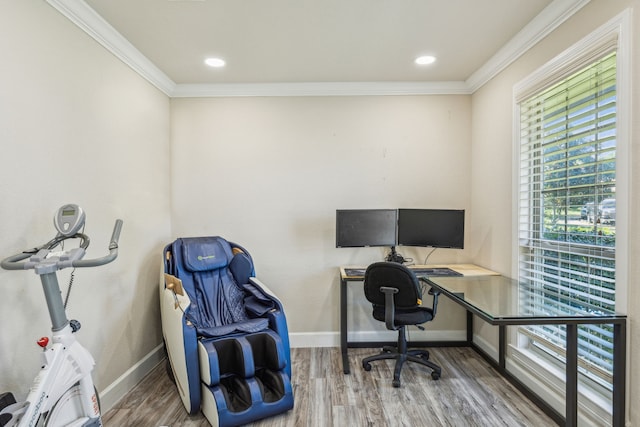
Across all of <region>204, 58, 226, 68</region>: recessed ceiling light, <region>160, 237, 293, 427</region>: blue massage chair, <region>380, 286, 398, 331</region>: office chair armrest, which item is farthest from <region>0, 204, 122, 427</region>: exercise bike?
<region>380, 286, 398, 331</region>: office chair armrest

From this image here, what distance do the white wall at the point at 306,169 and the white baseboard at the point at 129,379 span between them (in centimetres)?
113

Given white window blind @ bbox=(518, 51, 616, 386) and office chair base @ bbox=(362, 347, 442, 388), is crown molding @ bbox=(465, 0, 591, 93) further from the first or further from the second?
office chair base @ bbox=(362, 347, 442, 388)

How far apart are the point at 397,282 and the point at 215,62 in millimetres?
2318

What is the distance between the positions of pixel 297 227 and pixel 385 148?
1.19m

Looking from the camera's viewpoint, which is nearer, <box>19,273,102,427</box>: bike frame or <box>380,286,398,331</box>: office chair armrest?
<box>19,273,102,427</box>: bike frame

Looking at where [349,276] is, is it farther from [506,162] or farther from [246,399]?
[506,162]

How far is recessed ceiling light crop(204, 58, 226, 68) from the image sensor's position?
275 centimetres

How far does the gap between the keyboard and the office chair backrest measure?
28 centimetres

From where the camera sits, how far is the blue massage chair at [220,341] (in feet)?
6.99

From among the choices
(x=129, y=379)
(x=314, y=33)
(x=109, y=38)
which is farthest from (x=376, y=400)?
(x=109, y=38)

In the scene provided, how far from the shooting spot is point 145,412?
7.48 feet

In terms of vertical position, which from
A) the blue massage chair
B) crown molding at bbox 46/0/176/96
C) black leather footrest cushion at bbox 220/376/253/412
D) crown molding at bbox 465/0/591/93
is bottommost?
black leather footrest cushion at bbox 220/376/253/412

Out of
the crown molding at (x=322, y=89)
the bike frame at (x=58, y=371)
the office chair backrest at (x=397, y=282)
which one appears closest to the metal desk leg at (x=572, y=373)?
the office chair backrest at (x=397, y=282)

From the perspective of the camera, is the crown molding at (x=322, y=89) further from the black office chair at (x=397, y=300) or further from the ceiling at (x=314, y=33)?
the black office chair at (x=397, y=300)
